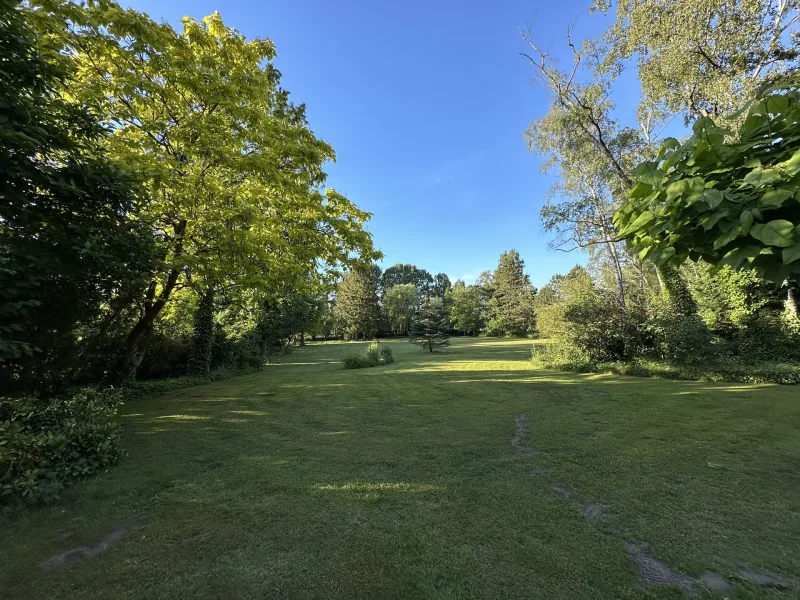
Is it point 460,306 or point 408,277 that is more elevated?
point 408,277

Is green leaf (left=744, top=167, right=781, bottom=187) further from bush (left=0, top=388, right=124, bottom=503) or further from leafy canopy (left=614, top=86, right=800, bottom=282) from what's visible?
bush (left=0, top=388, right=124, bottom=503)

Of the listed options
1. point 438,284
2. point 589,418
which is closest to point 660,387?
point 589,418

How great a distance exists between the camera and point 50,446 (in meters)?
3.74

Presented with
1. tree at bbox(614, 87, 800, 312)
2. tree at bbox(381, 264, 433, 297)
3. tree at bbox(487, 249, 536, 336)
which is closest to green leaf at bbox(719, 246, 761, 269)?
tree at bbox(614, 87, 800, 312)

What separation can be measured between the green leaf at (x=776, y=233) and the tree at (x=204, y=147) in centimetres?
665

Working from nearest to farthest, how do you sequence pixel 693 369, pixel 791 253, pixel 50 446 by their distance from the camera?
1. pixel 791 253
2. pixel 50 446
3. pixel 693 369

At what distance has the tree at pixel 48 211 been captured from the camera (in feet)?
11.7

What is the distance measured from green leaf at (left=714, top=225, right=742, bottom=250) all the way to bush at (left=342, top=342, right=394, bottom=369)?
15140 mm

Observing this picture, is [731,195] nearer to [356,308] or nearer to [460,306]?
[356,308]

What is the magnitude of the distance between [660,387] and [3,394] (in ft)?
45.0

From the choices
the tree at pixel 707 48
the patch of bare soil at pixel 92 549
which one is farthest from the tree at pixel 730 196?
the tree at pixel 707 48

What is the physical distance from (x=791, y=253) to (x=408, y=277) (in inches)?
2686

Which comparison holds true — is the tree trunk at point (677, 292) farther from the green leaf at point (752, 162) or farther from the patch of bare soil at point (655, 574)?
the green leaf at point (752, 162)

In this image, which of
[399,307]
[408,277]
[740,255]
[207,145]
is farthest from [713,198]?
[408,277]
